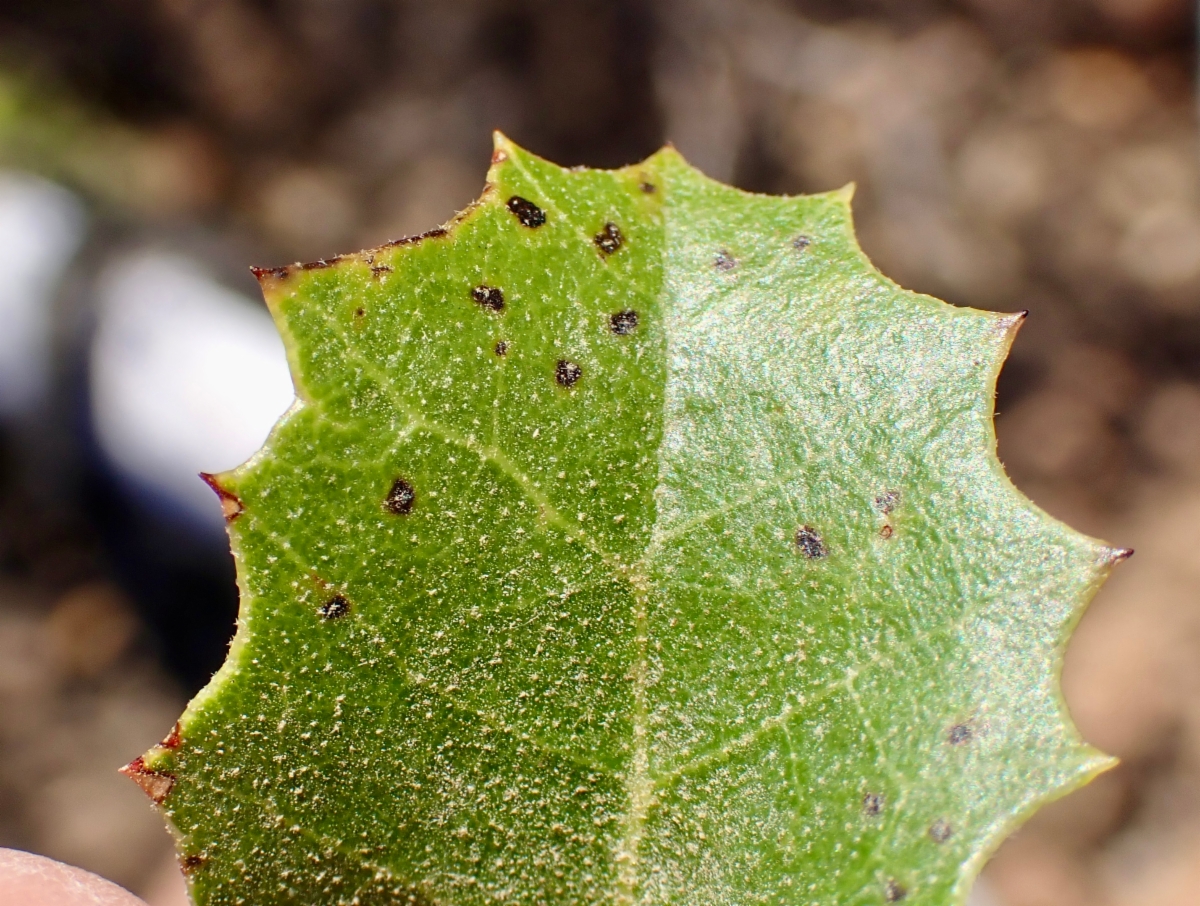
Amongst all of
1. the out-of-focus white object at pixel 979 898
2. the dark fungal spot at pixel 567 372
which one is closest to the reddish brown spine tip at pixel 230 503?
the dark fungal spot at pixel 567 372

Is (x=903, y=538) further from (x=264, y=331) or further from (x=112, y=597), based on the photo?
(x=112, y=597)

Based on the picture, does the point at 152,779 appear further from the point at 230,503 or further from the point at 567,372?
the point at 567,372

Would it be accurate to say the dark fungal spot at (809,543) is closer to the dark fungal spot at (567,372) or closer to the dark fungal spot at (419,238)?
the dark fungal spot at (567,372)

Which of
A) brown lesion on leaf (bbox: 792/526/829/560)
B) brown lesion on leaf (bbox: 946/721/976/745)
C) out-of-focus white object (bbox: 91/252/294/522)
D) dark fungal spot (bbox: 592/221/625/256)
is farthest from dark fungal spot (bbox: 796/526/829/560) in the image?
out-of-focus white object (bbox: 91/252/294/522)

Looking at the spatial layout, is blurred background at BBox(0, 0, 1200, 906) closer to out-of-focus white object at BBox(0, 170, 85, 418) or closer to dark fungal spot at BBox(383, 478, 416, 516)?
out-of-focus white object at BBox(0, 170, 85, 418)

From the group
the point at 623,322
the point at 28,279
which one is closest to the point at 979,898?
the point at 623,322
